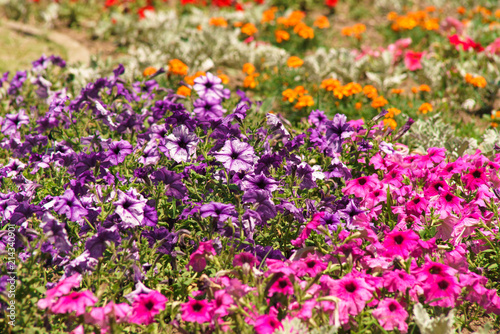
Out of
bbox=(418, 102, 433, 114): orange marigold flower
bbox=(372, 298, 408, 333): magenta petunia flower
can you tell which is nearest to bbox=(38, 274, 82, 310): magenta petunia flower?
bbox=(372, 298, 408, 333): magenta petunia flower

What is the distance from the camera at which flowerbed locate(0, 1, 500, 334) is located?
91.7 inches

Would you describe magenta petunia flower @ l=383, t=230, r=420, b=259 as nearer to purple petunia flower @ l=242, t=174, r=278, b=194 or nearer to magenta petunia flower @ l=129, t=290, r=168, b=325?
purple petunia flower @ l=242, t=174, r=278, b=194

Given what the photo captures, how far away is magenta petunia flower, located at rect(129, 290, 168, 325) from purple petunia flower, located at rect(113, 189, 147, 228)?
0.40 m

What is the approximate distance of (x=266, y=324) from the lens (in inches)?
86.7

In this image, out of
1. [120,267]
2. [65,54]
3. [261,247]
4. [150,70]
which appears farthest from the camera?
[65,54]

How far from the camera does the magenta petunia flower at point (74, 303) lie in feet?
7.11

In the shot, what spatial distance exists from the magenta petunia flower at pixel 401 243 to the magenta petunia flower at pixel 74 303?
5.27 feet

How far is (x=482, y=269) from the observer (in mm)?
2740

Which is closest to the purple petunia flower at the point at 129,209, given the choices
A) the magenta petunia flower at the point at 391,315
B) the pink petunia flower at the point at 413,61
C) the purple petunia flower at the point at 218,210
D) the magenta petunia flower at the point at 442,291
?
the purple petunia flower at the point at 218,210

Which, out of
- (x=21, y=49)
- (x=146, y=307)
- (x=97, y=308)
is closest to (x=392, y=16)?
(x=21, y=49)

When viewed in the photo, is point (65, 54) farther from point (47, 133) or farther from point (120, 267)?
point (120, 267)

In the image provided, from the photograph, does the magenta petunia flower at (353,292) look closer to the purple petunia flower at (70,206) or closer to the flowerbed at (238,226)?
the flowerbed at (238,226)

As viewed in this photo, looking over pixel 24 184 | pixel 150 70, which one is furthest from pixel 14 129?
pixel 150 70

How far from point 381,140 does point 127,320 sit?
2208mm
